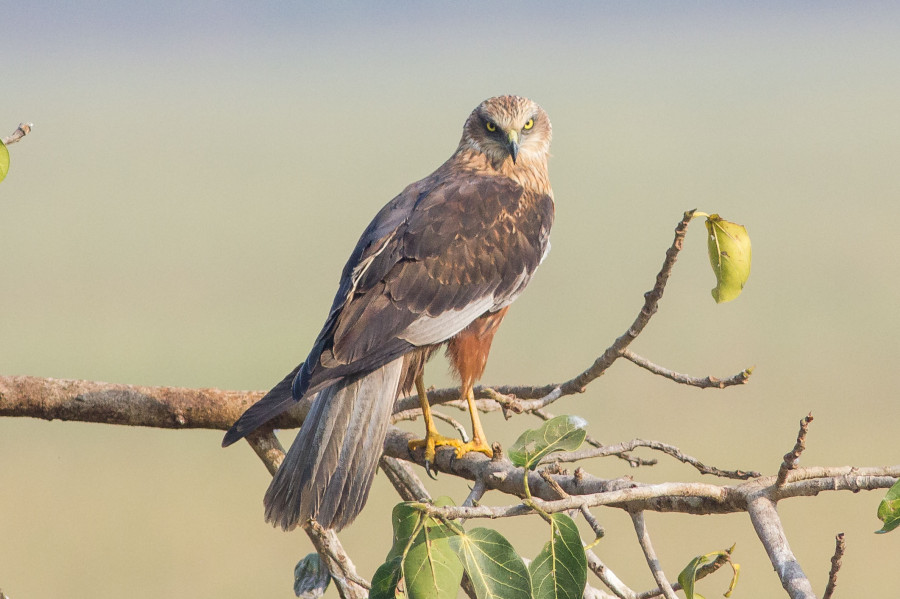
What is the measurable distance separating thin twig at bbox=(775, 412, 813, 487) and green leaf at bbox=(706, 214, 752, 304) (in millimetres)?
493

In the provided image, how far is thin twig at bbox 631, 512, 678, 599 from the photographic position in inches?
76.9

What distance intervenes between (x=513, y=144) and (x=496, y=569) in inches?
99.8

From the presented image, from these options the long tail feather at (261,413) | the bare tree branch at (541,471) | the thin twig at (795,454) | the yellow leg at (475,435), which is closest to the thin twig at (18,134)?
the bare tree branch at (541,471)

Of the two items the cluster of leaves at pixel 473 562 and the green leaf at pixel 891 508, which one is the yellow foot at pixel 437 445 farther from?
the green leaf at pixel 891 508

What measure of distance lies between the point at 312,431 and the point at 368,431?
19 cm

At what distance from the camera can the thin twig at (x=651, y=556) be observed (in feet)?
6.41

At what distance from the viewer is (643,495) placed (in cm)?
201

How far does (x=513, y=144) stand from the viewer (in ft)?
13.0

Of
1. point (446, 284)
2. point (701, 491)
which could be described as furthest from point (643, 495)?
point (446, 284)

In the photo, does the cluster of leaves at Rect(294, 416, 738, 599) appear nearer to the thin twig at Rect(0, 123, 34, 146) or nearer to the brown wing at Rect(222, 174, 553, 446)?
the brown wing at Rect(222, 174, 553, 446)

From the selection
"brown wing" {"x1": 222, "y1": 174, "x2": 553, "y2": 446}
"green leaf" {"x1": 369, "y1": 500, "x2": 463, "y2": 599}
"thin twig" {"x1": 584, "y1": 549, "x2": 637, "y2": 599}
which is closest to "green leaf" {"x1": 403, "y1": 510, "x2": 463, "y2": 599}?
"green leaf" {"x1": 369, "y1": 500, "x2": 463, "y2": 599}

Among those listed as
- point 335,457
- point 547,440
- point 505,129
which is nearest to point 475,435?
point 335,457

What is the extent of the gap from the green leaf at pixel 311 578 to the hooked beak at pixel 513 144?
1.89m

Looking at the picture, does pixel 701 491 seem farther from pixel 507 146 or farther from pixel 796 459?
pixel 507 146
